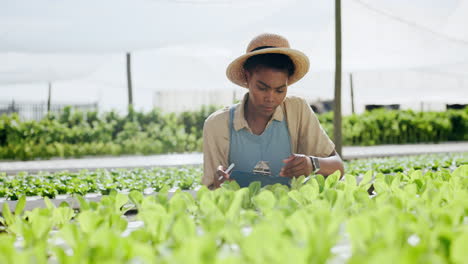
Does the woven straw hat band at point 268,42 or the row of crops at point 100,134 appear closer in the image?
the woven straw hat band at point 268,42

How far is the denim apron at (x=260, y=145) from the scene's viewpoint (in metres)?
3.20

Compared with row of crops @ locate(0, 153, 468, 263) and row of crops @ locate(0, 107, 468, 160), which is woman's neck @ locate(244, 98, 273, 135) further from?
row of crops @ locate(0, 107, 468, 160)

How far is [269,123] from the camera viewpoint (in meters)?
3.20

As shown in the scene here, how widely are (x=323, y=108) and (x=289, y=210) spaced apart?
2484cm

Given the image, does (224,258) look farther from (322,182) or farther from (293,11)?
(293,11)

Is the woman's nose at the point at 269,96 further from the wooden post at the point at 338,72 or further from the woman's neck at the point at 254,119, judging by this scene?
the wooden post at the point at 338,72

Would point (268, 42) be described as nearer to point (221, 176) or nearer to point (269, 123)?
point (269, 123)

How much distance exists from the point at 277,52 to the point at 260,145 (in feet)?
1.94

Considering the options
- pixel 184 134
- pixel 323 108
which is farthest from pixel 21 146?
pixel 323 108

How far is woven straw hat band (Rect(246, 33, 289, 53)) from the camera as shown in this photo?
2.94 meters

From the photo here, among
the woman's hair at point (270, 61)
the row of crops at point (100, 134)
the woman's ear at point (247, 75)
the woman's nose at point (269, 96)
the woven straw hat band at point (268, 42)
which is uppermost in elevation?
the woven straw hat band at point (268, 42)

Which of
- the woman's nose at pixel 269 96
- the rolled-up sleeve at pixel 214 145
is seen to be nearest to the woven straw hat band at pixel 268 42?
the woman's nose at pixel 269 96

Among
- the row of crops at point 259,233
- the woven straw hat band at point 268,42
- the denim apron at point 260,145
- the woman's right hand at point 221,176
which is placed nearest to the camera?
the row of crops at point 259,233

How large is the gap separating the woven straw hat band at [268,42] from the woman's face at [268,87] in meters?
0.14
